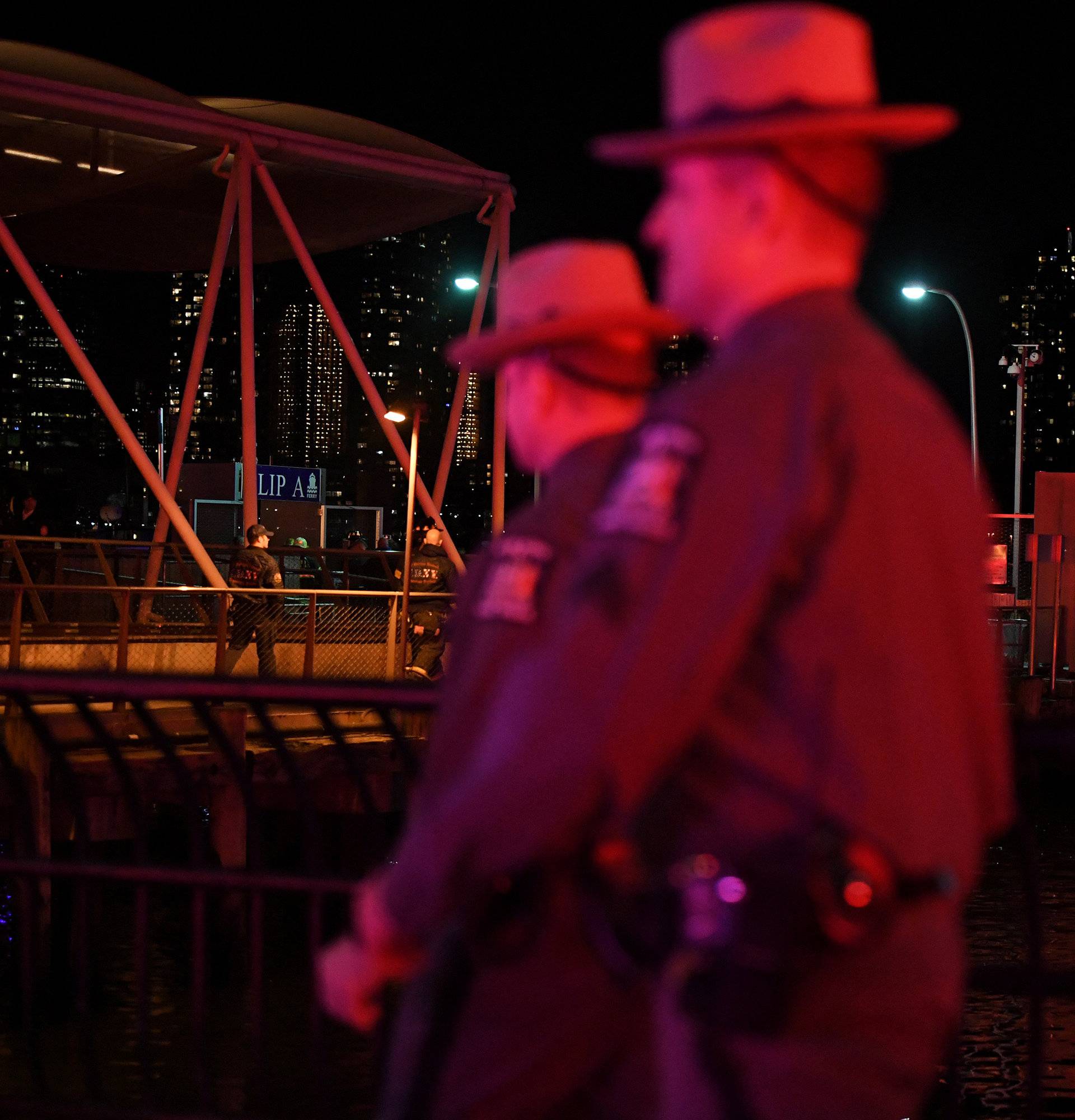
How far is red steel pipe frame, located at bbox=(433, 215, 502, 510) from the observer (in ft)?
69.9

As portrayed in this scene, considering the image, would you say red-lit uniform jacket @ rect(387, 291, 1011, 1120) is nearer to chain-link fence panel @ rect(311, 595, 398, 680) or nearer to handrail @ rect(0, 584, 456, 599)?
handrail @ rect(0, 584, 456, 599)

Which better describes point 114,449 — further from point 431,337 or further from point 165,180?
point 165,180

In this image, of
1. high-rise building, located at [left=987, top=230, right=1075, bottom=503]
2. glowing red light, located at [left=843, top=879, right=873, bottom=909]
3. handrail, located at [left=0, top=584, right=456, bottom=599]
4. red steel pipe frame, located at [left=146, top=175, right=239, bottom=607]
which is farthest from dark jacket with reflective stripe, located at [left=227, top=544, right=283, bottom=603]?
high-rise building, located at [left=987, top=230, right=1075, bottom=503]

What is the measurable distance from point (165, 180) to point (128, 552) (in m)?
7.98

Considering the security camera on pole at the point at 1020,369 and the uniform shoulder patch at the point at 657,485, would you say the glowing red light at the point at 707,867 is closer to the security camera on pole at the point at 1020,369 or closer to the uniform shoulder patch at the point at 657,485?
the uniform shoulder patch at the point at 657,485

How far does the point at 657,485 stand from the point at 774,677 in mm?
264

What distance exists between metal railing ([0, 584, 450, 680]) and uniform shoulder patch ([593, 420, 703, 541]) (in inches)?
583

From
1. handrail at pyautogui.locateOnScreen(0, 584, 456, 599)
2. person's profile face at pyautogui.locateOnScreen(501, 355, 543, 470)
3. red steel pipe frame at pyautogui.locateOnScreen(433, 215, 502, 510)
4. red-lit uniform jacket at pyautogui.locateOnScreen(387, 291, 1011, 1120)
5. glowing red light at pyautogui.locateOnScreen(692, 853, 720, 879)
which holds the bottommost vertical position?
handrail at pyautogui.locateOnScreen(0, 584, 456, 599)

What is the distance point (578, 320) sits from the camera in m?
2.38

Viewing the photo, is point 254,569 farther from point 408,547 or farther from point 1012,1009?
point 1012,1009

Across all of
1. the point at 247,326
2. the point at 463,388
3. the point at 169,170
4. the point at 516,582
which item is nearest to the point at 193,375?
the point at 247,326

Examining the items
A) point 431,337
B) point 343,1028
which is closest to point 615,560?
point 343,1028

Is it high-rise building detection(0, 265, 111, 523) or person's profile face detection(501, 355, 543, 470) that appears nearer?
person's profile face detection(501, 355, 543, 470)

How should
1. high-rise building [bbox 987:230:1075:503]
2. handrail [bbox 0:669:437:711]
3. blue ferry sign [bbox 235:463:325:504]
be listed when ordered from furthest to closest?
high-rise building [bbox 987:230:1075:503], blue ferry sign [bbox 235:463:325:504], handrail [bbox 0:669:437:711]
